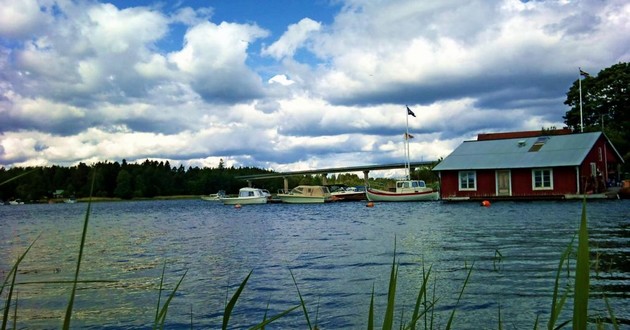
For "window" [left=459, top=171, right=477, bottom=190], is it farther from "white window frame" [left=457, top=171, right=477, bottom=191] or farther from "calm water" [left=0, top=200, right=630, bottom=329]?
"calm water" [left=0, top=200, right=630, bottom=329]

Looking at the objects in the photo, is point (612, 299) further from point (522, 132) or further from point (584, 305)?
point (522, 132)

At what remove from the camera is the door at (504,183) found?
42594mm

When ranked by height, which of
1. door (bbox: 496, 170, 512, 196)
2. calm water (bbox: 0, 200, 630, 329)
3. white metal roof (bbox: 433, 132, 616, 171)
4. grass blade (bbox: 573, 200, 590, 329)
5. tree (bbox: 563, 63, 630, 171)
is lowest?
calm water (bbox: 0, 200, 630, 329)

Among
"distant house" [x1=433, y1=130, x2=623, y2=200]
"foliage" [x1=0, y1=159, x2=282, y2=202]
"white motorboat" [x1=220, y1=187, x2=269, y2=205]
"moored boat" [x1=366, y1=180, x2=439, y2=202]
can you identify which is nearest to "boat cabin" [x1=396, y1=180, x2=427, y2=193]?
"moored boat" [x1=366, y1=180, x2=439, y2=202]

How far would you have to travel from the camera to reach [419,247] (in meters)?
15.9

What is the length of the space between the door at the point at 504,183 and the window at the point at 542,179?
5.88 feet

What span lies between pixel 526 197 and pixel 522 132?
127ft

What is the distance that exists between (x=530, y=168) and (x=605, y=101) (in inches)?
1024

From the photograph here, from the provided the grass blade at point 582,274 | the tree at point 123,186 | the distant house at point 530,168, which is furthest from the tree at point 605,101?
the tree at point 123,186

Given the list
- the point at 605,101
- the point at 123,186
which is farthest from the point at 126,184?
the point at 605,101

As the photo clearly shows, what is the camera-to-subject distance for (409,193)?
57812 millimetres

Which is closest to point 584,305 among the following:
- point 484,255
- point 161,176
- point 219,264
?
point 484,255

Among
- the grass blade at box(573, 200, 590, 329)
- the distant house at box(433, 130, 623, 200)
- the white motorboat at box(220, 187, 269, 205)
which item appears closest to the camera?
the grass blade at box(573, 200, 590, 329)

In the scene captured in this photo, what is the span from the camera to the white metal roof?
40.8 metres
